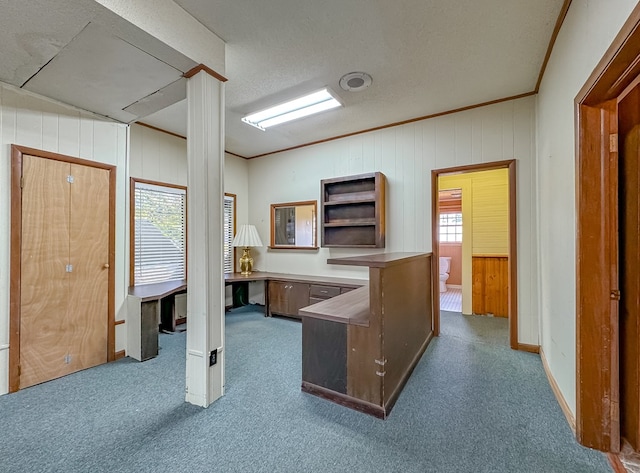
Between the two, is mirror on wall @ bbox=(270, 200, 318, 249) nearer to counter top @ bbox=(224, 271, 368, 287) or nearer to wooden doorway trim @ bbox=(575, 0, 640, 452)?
counter top @ bbox=(224, 271, 368, 287)

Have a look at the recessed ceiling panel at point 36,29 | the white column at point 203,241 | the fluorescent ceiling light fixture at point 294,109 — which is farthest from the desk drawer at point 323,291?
the recessed ceiling panel at point 36,29

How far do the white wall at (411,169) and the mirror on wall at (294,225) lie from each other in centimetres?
12

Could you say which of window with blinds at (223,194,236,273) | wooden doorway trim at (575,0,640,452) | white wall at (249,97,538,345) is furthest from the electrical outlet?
window with blinds at (223,194,236,273)

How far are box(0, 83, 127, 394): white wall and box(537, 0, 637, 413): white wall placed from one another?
383 centimetres

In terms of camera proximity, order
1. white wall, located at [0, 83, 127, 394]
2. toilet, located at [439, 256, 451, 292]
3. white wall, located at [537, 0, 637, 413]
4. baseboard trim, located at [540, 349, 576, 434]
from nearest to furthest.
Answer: white wall, located at [537, 0, 637, 413], baseboard trim, located at [540, 349, 576, 434], white wall, located at [0, 83, 127, 394], toilet, located at [439, 256, 451, 292]

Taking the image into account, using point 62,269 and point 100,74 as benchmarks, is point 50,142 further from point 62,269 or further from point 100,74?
point 62,269

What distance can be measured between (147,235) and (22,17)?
8.44 feet

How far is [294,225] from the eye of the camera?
4742 millimetres

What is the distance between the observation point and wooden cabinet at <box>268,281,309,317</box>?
4016mm

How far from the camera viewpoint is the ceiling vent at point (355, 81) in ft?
8.52

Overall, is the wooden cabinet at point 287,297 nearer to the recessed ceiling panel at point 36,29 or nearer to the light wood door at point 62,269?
the light wood door at point 62,269

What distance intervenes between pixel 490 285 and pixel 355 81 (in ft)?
12.0

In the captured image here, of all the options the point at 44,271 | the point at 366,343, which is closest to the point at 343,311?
the point at 366,343

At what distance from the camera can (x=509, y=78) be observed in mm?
2654
